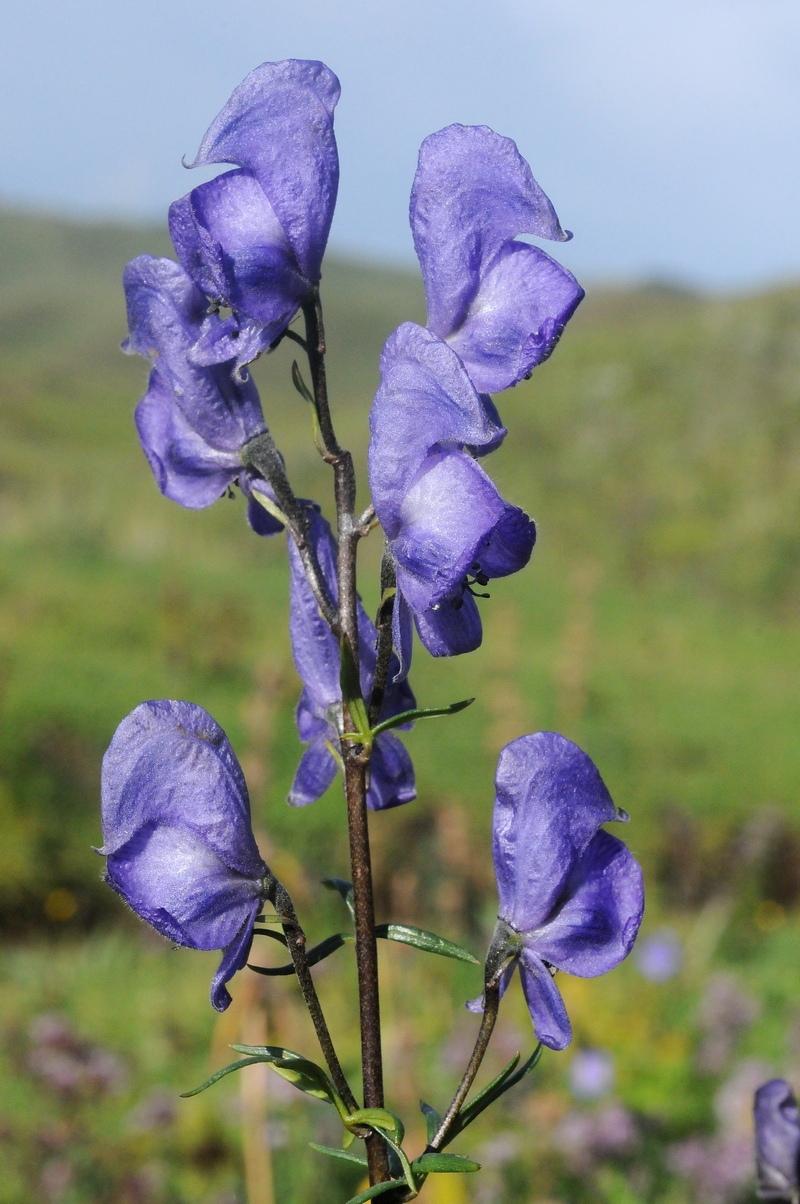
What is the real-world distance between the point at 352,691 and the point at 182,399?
0.89 ft

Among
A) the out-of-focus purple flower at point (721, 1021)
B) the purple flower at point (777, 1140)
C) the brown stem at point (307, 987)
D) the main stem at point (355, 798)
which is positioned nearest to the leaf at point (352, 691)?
the main stem at point (355, 798)

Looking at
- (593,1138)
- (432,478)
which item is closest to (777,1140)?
(432,478)

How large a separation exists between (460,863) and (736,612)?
6746 mm

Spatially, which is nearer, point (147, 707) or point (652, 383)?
point (147, 707)

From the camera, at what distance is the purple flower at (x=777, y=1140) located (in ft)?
3.54

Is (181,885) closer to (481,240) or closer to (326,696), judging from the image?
(326,696)

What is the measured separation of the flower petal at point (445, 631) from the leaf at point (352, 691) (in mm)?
48

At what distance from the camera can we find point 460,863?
10.7ft

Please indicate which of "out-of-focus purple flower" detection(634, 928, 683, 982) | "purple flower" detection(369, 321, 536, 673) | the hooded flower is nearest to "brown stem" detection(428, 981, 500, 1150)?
"purple flower" detection(369, 321, 536, 673)

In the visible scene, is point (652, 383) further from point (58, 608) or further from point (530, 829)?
point (530, 829)

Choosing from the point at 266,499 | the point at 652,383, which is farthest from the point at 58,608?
the point at 652,383

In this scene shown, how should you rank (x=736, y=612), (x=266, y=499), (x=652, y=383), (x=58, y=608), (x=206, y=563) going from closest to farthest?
1. (x=266, y=499)
2. (x=58, y=608)
3. (x=206, y=563)
4. (x=736, y=612)
5. (x=652, y=383)

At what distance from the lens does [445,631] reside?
74 cm

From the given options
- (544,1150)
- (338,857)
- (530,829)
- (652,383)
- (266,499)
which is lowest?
(544,1150)
